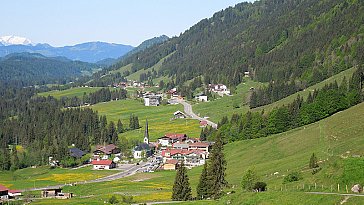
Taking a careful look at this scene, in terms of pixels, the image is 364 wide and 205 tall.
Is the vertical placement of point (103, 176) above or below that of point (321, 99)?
below

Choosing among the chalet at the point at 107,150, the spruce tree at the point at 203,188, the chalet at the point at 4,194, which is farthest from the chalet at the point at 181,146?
the spruce tree at the point at 203,188

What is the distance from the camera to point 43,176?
130 meters

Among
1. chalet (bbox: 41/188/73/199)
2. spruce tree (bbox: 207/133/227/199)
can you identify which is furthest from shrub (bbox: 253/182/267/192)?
chalet (bbox: 41/188/73/199)

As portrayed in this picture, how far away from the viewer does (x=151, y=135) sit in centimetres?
18725

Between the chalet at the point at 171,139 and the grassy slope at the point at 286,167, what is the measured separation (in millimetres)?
42037

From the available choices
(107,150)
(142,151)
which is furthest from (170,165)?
(107,150)

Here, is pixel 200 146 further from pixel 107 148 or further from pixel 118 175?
pixel 107 148

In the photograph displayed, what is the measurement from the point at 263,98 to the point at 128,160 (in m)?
64.4

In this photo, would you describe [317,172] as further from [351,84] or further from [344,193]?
[351,84]

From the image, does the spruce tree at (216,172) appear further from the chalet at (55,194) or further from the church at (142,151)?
the church at (142,151)

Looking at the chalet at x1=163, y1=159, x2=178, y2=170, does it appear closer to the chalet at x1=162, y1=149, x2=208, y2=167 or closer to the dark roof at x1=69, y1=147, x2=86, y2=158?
the chalet at x1=162, y1=149, x2=208, y2=167

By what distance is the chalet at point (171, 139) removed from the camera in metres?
167

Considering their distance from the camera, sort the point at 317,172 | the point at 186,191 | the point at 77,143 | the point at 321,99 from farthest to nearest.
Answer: the point at 77,143, the point at 321,99, the point at 186,191, the point at 317,172

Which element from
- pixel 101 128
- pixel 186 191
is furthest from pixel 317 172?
pixel 101 128
